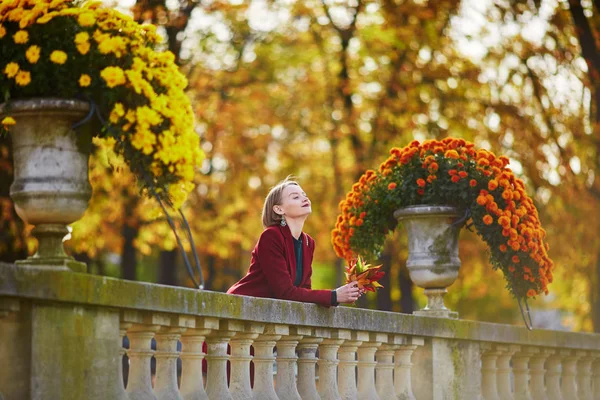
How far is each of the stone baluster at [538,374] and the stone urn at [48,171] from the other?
16.5 ft

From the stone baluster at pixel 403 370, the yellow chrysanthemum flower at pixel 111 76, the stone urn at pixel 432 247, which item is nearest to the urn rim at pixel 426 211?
the stone urn at pixel 432 247

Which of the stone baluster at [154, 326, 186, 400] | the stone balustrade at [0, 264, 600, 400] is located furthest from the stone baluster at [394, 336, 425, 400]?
the stone baluster at [154, 326, 186, 400]

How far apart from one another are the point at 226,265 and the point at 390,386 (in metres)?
22.9

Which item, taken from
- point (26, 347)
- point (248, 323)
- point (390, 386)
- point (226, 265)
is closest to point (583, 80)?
point (390, 386)

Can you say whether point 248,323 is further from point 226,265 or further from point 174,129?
point 226,265

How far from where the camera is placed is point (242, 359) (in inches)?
217

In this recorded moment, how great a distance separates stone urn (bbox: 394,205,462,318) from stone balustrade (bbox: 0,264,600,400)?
407 mm

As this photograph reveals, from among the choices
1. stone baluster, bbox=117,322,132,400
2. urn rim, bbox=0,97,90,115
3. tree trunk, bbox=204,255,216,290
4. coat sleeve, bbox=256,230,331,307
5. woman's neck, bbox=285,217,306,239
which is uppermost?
tree trunk, bbox=204,255,216,290

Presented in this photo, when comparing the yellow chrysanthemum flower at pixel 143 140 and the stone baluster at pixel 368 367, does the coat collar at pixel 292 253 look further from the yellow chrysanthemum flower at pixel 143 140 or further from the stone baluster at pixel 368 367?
the yellow chrysanthemum flower at pixel 143 140

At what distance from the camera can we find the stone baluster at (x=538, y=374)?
338 inches

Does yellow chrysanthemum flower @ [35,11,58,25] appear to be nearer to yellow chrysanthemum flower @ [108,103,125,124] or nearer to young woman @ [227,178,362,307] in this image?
yellow chrysanthemum flower @ [108,103,125,124]

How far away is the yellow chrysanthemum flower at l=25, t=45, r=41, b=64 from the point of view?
4754 millimetres

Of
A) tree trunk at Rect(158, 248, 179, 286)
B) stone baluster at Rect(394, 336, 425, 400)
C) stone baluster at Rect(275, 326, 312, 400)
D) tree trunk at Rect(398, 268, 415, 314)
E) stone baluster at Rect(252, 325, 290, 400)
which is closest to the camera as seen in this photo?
stone baluster at Rect(252, 325, 290, 400)

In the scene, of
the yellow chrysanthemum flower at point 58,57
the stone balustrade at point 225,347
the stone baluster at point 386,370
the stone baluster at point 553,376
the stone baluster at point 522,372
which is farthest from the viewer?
the stone baluster at point 553,376
